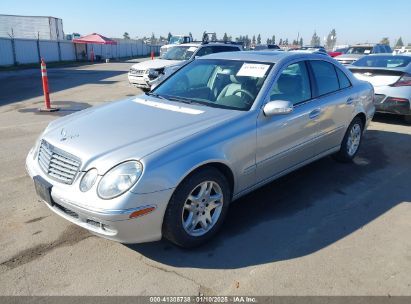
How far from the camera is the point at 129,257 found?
314 centimetres

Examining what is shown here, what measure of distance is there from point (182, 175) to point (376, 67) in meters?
7.03

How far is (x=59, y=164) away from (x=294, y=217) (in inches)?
92.8

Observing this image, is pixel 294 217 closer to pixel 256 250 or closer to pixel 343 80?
pixel 256 250

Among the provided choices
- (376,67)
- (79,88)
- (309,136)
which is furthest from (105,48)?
(309,136)

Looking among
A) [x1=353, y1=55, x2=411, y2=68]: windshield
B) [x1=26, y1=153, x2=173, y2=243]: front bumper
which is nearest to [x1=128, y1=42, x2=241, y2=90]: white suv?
[x1=353, y1=55, x2=411, y2=68]: windshield

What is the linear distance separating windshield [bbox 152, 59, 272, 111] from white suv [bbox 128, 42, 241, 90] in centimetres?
705

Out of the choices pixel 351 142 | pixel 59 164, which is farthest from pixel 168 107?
pixel 351 142

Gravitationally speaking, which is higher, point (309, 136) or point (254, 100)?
point (254, 100)

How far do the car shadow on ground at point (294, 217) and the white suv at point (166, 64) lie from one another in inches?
294

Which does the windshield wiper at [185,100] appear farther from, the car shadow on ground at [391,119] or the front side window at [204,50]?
the front side window at [204,50]

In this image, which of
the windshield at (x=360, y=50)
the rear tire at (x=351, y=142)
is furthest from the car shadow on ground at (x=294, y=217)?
the windshield at (x=360, y=50)

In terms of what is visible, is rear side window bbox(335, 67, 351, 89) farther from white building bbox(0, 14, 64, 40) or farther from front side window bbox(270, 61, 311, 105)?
white building bbox(0, 14, 64, 40)

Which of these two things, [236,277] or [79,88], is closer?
[236,277]

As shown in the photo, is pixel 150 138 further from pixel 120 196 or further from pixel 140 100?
pixel 140 100
